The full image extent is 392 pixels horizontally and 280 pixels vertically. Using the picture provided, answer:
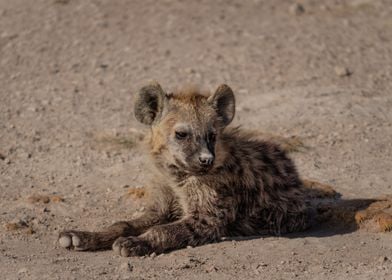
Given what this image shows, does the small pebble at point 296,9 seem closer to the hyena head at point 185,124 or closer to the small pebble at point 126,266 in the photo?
the hyena head at point 185,124

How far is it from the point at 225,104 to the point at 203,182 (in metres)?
0.64

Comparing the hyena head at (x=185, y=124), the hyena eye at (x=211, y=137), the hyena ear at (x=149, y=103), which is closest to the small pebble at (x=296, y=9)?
the hyena head at (x=185, y=124)

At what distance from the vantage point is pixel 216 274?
Result: 17.6 ft

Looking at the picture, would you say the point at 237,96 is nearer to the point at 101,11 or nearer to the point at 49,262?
the point at 101,11

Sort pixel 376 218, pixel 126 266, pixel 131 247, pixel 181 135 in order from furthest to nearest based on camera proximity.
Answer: pixel 376 218 → pixel 181 135 → pixel 131 247 → pixel 126 266

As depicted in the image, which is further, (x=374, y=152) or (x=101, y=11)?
(x=101, y=11)

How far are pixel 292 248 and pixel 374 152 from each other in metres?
2.41

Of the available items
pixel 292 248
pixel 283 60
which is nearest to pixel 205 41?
pixel 283 60

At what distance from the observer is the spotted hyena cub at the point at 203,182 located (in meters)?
5.96

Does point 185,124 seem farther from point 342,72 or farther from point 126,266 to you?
point 342,72

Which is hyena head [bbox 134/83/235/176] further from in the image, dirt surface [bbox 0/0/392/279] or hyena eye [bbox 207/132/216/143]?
dirt surface [bbox 0/0/392/279]

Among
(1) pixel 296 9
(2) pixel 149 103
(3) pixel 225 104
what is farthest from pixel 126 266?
(1) pixel 296 9

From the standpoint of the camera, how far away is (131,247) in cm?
568

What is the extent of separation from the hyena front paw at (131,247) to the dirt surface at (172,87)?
73 mm
